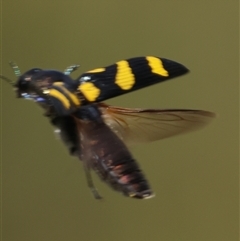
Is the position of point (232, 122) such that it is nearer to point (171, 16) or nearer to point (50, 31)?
point (171, 16)

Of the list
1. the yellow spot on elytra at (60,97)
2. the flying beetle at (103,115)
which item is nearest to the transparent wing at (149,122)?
the flying beetle at (103,115)

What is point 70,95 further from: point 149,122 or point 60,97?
point 149,122

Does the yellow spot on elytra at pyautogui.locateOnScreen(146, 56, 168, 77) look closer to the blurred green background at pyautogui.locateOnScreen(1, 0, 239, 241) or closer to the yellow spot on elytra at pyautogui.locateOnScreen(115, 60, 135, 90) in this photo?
the yellow spot on elytra at pyautogui.locateOnScreen(115, 60, 135, 90)

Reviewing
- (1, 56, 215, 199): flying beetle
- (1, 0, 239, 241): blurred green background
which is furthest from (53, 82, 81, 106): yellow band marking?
(1, 0, 239, 241): blurred green background

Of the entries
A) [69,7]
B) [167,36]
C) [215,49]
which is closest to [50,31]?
[69,7]

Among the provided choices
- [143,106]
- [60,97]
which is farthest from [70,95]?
[143,106]
